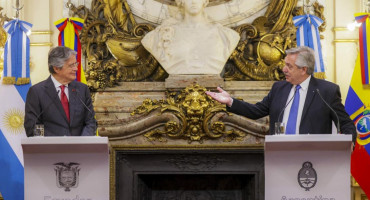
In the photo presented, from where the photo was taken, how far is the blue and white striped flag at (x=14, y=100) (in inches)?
274

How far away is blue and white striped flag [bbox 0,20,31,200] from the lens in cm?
696

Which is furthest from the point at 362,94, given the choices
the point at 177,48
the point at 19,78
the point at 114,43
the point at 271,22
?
the point at 19,78

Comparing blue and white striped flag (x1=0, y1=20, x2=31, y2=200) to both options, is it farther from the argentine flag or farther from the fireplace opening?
the fireplace opening

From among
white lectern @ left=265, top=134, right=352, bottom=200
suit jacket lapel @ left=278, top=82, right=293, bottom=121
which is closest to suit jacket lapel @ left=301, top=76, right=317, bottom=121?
suit jacket lapel @ left=278, top=82, right=293, bottom=121

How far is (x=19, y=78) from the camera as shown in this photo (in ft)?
23.0

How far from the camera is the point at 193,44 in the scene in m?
7.12

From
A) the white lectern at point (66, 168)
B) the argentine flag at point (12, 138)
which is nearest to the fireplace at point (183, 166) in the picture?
the argentine flag at point (12, 138)

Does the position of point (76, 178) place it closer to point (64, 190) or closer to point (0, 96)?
point (64, 190)

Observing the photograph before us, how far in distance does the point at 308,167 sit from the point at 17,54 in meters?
3.39

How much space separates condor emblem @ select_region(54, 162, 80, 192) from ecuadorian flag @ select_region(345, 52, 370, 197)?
3.07 metres

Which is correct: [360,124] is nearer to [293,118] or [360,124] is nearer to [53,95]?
[293,118]

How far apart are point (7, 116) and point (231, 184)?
2.17 metres

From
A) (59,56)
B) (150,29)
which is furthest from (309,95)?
(150,29)

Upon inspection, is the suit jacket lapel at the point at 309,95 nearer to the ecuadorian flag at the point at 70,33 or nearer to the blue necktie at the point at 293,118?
the blue necktie at the point at 293,118
